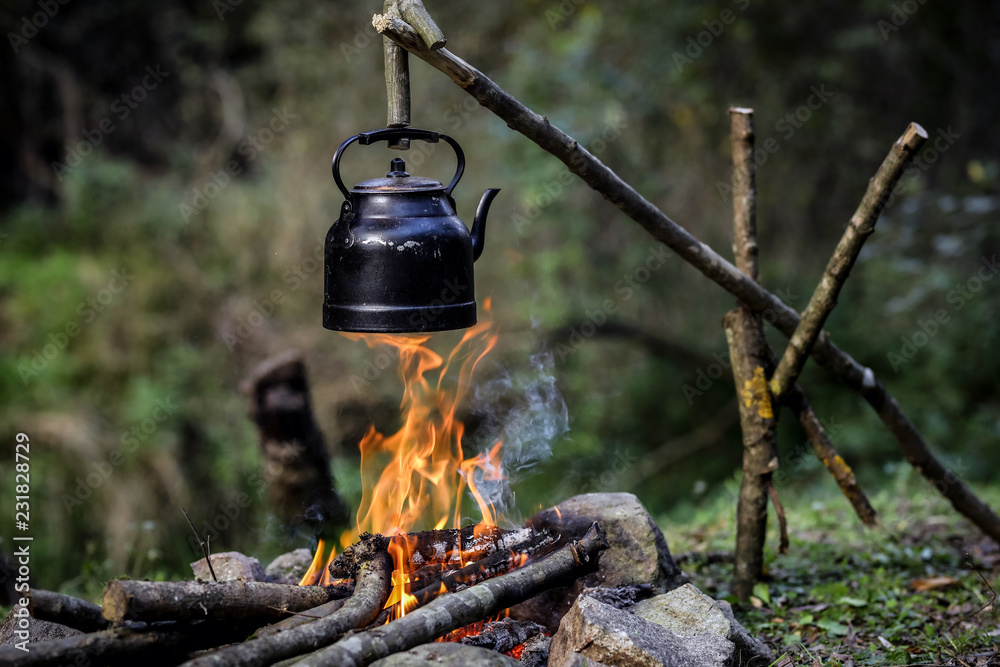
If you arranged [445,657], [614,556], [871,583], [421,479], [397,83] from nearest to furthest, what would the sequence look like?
[445,657]
[397,83]
[614,556]
[421,479]
[871,583]

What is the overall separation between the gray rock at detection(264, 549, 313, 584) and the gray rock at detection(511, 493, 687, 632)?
3.25 feet

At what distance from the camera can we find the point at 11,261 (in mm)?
8828

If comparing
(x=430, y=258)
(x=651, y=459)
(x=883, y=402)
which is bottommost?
(x=651, y=459)

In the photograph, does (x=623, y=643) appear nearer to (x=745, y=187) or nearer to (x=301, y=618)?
(x=301, y=618)

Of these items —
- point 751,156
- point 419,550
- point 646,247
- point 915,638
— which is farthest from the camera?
point 646,247

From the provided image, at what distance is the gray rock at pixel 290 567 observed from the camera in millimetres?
3387

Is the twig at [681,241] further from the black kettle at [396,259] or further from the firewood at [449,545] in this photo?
the firewood at [449,545]

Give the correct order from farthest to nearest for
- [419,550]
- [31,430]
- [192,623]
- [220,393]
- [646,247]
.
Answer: [646,247]
[220,393]
[31,430]
[419,550]
[192,623]

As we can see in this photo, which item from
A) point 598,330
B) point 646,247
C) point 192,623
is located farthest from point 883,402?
point 646,247

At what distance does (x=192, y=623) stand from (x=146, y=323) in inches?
249

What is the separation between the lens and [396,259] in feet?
8.00

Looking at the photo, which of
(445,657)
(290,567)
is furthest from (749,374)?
(290,567)

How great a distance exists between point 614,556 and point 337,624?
Answer: 116 centimetres

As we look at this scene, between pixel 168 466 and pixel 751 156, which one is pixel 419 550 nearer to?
pixel 751 156
